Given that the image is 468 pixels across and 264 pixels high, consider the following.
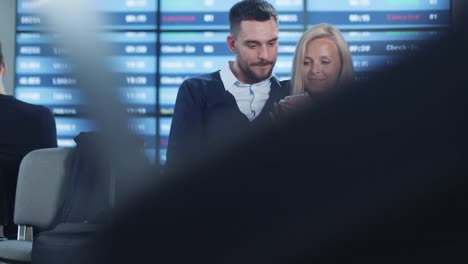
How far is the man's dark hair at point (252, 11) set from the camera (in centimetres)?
162

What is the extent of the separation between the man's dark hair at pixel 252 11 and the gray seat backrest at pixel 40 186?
1137 millimetres

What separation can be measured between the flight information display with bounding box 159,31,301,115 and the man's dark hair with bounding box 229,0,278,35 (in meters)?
2.18

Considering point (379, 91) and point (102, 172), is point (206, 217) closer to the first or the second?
point (379, 91)

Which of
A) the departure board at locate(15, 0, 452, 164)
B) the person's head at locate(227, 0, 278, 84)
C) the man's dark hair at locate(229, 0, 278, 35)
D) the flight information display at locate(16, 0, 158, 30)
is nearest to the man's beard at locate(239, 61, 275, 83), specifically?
the person's head at locate(227, 0, 278, 84)

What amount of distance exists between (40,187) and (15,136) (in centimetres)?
23

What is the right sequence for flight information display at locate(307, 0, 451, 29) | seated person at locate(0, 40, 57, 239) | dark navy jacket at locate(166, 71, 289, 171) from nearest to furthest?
dark navy jacket at locate(166, 71, 289, 171) < seated person at locate(0, 40, 57, 239) < flight information display at locate(307, 0, 451, 29)

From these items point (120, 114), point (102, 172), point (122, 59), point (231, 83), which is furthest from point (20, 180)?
point (122, 59)

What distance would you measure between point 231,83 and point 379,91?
4.92ft

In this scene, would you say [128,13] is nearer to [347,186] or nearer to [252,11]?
[252,11]

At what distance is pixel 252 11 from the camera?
1.63 metres

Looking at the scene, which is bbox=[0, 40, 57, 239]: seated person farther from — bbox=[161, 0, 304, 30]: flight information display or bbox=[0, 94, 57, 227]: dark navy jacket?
bbox=[161, 0, 304, 30]: flight information display

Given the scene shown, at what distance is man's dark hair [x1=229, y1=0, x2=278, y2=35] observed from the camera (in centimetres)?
162

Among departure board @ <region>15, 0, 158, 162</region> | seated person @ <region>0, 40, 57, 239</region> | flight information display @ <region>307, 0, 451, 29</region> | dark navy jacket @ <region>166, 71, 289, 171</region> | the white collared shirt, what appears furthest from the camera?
departure board @ <region>15, 0, 158, 162</region>

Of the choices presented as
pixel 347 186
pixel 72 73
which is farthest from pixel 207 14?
pixel 347 186
